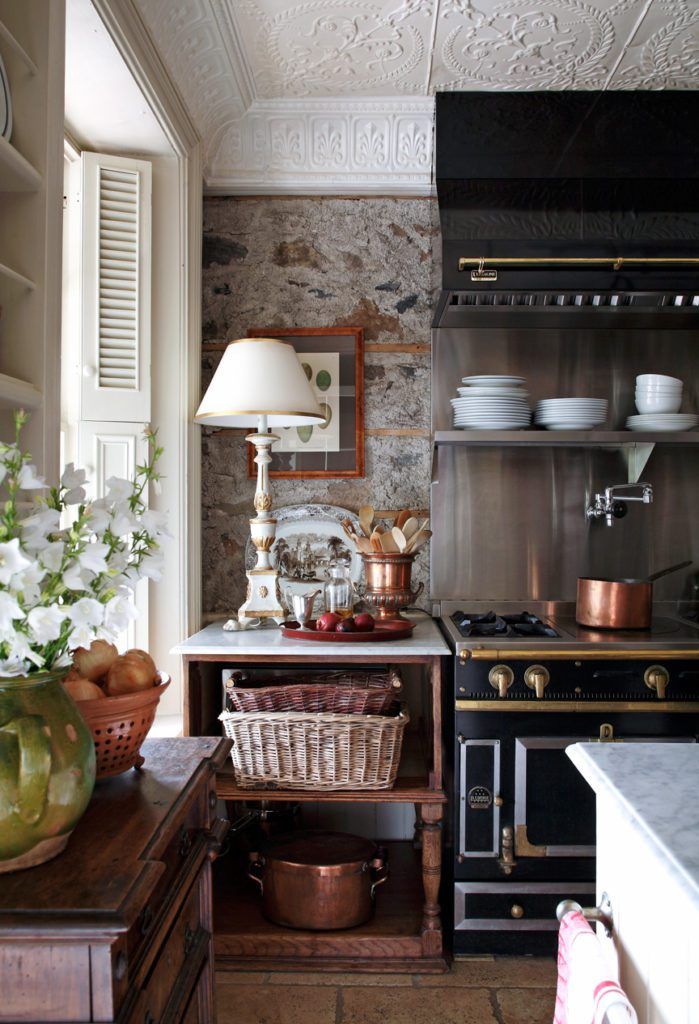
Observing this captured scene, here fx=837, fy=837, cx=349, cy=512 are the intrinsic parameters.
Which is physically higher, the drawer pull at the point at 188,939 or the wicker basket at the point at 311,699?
the wicker basket at the point at 311,699

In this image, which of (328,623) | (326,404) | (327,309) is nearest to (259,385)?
(326,404)

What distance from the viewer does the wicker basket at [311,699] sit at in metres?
2.54

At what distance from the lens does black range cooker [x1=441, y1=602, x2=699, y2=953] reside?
2.55 metres

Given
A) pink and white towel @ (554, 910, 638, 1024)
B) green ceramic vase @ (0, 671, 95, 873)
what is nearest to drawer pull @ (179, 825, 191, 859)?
green ceramic vase @ (0, 671, 95, 873)

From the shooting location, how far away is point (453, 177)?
A: 301 centimetres

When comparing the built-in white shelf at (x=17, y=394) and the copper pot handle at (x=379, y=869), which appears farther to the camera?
the copper pot handle at (x=379, y=869)

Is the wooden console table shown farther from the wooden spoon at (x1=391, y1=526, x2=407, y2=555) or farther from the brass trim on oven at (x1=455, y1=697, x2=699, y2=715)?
the wooden spoon at (x1=391, y1=526, x2=407, y2=555)

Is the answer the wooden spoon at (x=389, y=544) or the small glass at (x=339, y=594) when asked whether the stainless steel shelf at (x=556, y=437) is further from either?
the small glass at (x=339, y=594)

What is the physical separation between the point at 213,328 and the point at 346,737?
1675mm

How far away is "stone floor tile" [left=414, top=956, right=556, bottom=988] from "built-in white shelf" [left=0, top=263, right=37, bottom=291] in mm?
2177

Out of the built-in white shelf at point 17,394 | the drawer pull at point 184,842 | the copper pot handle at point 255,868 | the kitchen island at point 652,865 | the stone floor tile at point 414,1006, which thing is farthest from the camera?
the copper pot handle at point 255,868

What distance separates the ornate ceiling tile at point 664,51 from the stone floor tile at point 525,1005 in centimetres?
296

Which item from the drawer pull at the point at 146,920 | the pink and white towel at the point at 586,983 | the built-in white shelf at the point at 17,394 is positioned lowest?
the pink and white towel at the point at 586,983

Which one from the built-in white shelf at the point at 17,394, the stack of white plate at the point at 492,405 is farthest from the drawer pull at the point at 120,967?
the stack of white plate at the point at 492,405
